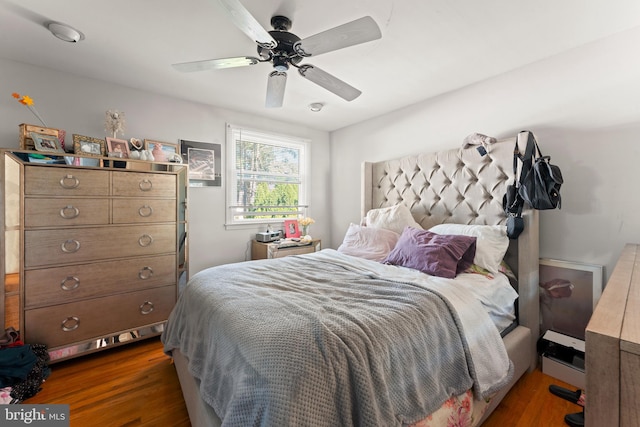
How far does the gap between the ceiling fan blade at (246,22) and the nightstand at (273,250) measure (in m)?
2.15

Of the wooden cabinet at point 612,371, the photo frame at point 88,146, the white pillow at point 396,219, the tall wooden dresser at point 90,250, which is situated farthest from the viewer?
the white pillow at point 396,219

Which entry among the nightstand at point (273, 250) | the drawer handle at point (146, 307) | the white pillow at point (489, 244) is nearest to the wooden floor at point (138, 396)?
the drawer handle at point (146, 307)

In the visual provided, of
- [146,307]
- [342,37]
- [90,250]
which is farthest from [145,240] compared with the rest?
[342,37]

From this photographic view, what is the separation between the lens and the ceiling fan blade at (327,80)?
175cm

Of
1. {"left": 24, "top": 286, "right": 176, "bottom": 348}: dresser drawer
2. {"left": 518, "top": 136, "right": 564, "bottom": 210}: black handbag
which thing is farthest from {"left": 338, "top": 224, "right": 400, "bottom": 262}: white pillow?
{"left": 24, "top": 286, "right": 176, "bottom": 348}: dresser drawer

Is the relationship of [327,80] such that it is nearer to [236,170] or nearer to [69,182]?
[236,170]

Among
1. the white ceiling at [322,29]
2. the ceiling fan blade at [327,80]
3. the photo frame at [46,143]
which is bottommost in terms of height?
the photo frame at [46,143]

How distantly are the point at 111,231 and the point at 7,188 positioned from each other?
0.67 metres

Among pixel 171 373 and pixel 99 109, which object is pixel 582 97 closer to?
pixel 171 373

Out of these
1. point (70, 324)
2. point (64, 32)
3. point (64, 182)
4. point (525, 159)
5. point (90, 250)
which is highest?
point (64, 32)

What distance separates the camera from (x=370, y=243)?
2.48 meters

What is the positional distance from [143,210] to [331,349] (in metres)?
2.29

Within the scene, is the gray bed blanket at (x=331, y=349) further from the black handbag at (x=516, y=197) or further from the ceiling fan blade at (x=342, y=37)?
the ceiling fan blade at (x=342, y=37)

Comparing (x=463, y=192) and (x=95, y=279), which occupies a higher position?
(x=463, y=192)
